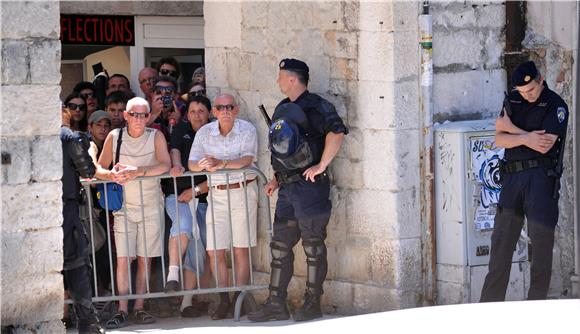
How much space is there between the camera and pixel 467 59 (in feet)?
31.2

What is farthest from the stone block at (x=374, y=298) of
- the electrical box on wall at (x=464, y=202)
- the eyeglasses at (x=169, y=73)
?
the eyeglasses at (x=169, y=73)

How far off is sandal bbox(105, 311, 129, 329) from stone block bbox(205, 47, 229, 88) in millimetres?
2033

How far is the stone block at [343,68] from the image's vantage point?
30.6 feet

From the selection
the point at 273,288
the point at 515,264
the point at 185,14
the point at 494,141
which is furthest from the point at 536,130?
the point at 185,14

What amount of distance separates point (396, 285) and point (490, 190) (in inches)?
37.4

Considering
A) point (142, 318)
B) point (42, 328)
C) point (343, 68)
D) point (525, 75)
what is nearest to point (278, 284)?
point (142, 318)

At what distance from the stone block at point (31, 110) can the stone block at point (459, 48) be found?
2.94 m

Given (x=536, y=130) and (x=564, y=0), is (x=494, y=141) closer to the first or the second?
(x=536, y=130)

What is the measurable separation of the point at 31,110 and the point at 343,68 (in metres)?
2.63

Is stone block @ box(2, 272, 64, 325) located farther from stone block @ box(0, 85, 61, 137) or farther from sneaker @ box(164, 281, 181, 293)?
sneaker @ box(164, 281, 181, 293)

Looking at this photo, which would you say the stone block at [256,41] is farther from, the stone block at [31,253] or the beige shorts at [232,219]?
the stone block at [31,253]

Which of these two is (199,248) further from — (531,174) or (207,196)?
(531,174)

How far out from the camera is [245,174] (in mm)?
9734

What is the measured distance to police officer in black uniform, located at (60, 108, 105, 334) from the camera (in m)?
8.29
